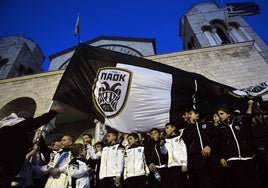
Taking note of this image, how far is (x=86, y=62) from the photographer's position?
6129mm

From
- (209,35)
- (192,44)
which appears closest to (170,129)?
(209,35)

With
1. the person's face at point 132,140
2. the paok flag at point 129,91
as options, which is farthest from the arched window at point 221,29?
the person's face at point 132,140

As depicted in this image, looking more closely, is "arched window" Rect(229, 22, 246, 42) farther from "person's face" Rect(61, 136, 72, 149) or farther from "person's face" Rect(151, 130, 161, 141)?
"person's face" Rect(61, 136, 72, 149)

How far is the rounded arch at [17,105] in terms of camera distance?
10.4 m

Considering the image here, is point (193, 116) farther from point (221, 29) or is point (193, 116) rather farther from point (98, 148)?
point (221, 29)

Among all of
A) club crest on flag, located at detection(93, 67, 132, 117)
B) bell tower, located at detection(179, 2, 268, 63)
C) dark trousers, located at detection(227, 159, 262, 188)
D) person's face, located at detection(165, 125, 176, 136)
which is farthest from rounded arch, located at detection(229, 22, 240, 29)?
dark trousers, located at detection(227, 159, 262, 188)

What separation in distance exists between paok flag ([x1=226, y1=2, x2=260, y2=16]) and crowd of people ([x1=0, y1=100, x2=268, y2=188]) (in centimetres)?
1185

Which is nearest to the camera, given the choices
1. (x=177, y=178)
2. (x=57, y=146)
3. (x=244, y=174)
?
(x=244, y=174)

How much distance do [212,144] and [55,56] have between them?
52.3 ft

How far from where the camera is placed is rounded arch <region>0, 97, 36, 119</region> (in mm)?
10430

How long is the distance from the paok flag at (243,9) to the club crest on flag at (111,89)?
448 inches

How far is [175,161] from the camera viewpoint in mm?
4051

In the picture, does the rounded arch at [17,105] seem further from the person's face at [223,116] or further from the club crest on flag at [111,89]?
the person's face at [223,116]

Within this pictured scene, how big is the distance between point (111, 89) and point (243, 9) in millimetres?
12565
